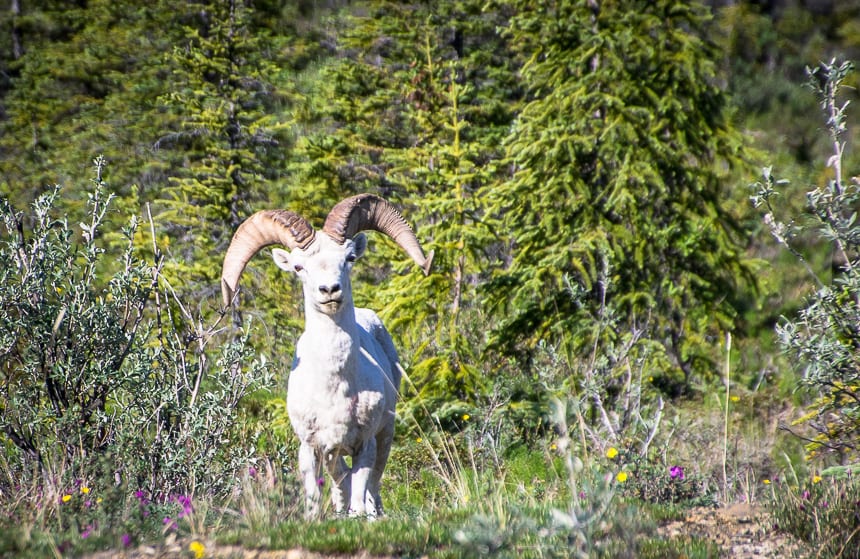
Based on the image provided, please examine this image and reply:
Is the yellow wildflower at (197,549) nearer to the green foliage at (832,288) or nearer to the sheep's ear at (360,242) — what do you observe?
the sheep's ear at (360,242)

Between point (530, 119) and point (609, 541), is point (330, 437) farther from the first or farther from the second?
point (530, 119)

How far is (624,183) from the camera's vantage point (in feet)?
34.4

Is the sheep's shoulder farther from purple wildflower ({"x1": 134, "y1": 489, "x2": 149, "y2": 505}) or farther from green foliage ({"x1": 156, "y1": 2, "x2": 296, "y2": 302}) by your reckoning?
green foliage ({"x1": 156, "y1": 2, "x2": 296, "y2": 302})

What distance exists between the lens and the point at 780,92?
1025 inches

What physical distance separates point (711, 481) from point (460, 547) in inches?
155

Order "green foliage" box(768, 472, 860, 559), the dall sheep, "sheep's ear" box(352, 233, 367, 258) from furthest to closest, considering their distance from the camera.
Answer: "sheep's ear" box(352, 233, 367, 258) → the dall sheep → "green foliage" box(768, 472, 860, 559)

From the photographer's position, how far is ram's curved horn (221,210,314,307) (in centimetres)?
667

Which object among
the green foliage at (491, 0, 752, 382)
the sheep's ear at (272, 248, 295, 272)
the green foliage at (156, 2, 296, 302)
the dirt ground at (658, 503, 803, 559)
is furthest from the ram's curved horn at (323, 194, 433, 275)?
the green foliage at (156, 2, 296, 302)

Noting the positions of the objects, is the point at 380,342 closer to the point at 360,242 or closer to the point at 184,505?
the point at 360,242

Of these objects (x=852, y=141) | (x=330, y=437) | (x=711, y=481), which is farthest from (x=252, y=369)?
(x=852, y=141)

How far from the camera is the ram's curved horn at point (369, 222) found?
22.4ft

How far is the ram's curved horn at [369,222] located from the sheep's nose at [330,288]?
64cm

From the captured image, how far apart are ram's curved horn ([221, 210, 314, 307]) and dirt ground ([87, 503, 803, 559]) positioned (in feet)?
9.13

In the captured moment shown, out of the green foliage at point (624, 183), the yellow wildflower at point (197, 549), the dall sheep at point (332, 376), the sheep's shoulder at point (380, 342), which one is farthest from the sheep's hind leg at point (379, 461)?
the green foliage at point (624, 183)
